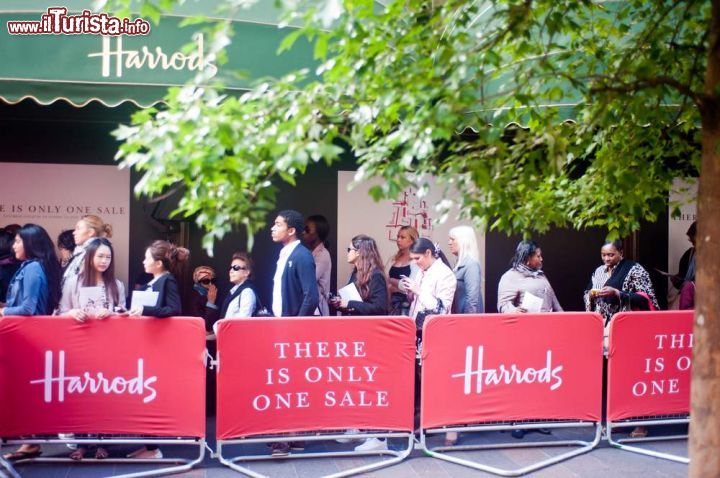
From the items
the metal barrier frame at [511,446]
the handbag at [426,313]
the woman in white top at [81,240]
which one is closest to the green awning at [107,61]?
the woman in white top at [81,240]

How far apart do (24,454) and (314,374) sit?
2436mm

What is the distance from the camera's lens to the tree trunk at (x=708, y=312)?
3.80 m

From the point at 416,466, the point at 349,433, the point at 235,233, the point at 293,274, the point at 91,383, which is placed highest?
the point at 235,233

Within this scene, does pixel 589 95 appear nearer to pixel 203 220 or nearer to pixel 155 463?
pixel 203 220

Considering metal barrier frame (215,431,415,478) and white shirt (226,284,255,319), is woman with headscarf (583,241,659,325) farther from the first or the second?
white shirt (226,284,255,319)

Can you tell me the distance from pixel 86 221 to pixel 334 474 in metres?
3.18

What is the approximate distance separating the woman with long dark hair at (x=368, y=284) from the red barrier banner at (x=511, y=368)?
96 cm

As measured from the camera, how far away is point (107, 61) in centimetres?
685

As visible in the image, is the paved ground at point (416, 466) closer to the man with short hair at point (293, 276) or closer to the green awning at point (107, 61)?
the man with short hair at point (293, 276)

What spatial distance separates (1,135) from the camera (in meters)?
8.82

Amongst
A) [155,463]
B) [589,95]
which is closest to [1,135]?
[155,463]

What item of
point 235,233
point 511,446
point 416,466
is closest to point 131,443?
point 416,466

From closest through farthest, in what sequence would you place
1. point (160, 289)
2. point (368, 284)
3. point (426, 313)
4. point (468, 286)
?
point (160, 289) < point (426, 313) < point (368, 284) < point (468, 286)

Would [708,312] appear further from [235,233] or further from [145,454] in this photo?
[235,233]
